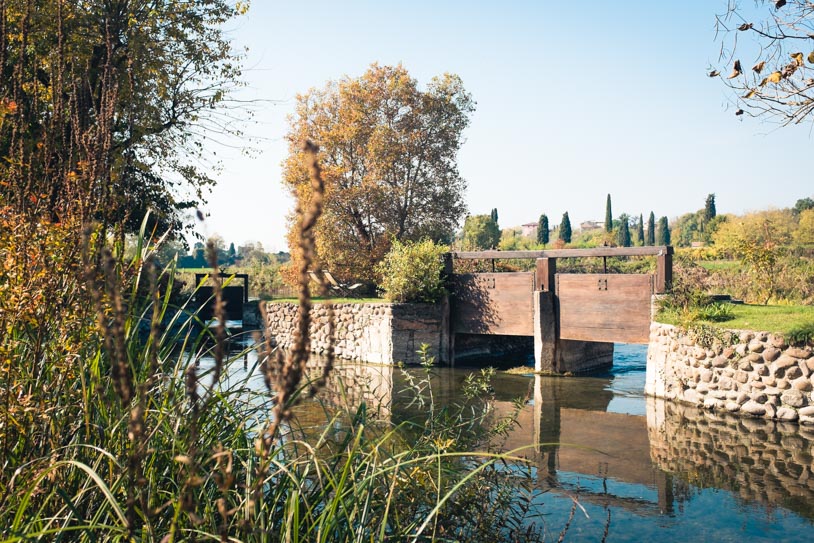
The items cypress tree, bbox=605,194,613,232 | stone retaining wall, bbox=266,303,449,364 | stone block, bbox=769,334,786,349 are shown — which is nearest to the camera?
stone block, bbox=769,334,786,349

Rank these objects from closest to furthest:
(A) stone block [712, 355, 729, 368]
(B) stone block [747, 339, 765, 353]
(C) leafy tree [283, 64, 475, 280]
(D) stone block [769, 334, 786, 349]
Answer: (D) stone block [769, 334, 786, 349], (B) stone block [747, 339, 765, 353], (A) stone block [712, 355, 729, 368], (C) leafy tree [283, 64, 475, 280]

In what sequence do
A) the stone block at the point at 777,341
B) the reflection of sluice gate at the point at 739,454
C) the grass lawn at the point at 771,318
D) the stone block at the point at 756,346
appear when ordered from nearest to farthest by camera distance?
the reflection of sluice gate at the point at 739,454, the stone block at the point at 777,341, the stone block at the point at 756,346, the grass lawn at the point at 771,318

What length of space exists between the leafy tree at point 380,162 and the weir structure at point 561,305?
5.39 meters

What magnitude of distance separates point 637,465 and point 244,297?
1705 cm

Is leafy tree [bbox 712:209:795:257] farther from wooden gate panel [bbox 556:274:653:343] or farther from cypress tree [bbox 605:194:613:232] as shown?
wooden gate panel [bbox 556:274:653:343]

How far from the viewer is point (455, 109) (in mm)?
19500

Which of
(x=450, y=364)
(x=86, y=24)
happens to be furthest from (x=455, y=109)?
(x=86, y=24)

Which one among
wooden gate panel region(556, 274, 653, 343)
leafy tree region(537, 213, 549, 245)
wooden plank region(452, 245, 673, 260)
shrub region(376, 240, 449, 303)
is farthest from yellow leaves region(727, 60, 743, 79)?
leafy tree region(537, 213, 549, 245)

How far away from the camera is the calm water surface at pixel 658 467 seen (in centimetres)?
482

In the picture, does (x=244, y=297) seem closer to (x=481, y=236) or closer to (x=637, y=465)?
(x=637, y=465)

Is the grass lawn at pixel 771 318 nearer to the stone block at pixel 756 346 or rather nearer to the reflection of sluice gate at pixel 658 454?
the stone block at pixel 756 346

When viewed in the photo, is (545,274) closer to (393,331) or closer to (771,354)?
(393,331)

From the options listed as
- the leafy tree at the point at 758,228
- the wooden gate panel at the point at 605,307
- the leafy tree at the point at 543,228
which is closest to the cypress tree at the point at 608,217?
the leafy tree at the point at 543,228

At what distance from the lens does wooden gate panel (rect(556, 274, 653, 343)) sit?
10852 mm
